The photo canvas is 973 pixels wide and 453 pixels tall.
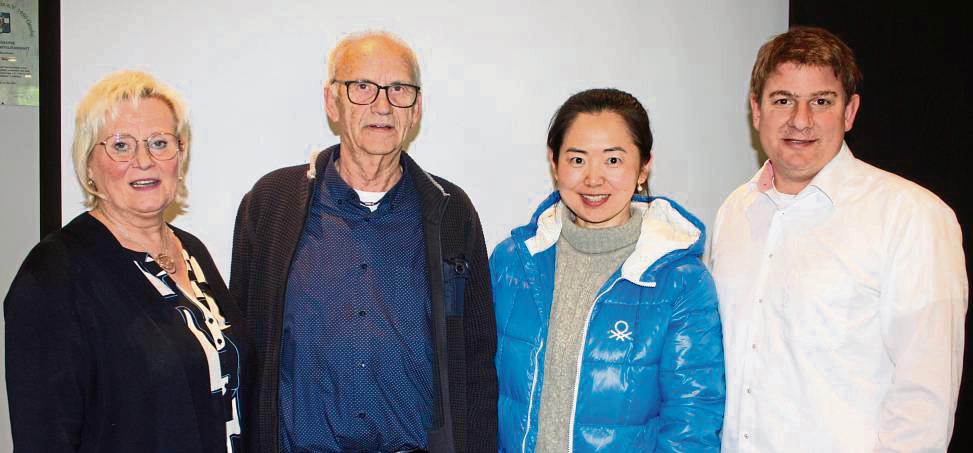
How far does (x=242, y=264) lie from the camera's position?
7.25ft

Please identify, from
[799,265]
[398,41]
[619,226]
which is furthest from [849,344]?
[398,41]

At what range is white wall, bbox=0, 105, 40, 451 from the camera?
289 centimetres

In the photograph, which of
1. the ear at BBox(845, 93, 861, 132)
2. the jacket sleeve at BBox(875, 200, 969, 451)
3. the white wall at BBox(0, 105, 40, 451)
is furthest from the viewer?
the white wall at BBox(0, 105, 40, 451)

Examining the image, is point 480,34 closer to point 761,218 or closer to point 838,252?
point 761,218

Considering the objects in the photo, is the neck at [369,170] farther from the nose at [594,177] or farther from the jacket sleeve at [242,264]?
the nose at [594,177]

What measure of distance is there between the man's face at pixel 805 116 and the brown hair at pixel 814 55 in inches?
0.7

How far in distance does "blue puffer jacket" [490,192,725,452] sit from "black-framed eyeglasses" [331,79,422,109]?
0.75m

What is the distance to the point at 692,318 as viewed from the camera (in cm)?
193

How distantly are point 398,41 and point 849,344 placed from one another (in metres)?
1.56

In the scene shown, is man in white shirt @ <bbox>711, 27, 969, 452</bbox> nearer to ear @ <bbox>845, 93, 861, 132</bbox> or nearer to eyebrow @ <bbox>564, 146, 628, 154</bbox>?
ear @ <bbox>845, 93, 861, 132</bbox>

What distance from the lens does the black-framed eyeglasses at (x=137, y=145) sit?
67.4 inches

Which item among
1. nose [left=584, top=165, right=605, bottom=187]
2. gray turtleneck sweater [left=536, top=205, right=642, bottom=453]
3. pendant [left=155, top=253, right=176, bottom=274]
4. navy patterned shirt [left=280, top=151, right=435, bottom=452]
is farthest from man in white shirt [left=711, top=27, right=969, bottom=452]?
pendant [left=155, top=253, right=176, bottom=274]

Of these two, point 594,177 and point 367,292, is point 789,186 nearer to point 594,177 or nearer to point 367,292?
point 594,177

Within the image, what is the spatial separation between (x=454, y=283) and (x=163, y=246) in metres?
0.81
